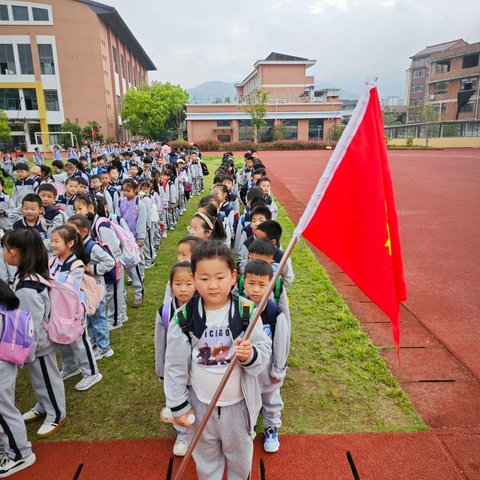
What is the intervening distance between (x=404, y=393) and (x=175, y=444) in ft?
6.37

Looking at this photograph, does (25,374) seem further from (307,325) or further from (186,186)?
(186,186)

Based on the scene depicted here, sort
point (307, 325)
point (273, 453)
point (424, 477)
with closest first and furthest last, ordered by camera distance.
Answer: point (424, 477)
point (273, 453)
point (307, 325)

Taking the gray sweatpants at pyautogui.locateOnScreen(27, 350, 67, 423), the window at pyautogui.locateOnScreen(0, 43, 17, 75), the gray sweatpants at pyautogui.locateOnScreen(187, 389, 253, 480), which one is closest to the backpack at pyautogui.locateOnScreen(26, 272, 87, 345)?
the gray sweatpants at pyautogui.locateOnScreen(27, 350, 67, 423)

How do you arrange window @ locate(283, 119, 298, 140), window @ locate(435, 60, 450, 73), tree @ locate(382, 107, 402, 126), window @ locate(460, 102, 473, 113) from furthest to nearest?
tree @ locate(382, 107, 402, 126)
window @ locate(435, 60, 450, 73)
window @ locate(283, 119, 298, 140)
window @ locate(460, 102, 473, 113)

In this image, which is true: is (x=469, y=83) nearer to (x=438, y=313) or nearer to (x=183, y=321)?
(x=438, y=313)

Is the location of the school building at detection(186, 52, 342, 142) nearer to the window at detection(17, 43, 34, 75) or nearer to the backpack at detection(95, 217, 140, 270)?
the window at detection(17, 43, 34, 75)

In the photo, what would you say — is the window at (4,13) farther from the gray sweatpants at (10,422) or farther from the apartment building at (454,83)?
the gray sweatpants at (10,422)

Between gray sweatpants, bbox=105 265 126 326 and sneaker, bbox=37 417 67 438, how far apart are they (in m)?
1.63

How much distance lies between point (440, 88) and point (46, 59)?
4614 centimetres

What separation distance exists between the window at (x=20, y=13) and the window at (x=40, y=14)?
67 cm

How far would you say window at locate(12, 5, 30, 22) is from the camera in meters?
36.1

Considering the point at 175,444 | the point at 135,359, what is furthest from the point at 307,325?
the point at 175,444

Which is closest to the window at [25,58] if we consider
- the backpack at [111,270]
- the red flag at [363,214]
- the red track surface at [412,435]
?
the red track surface at [412,435]

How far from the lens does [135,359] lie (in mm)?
3965
